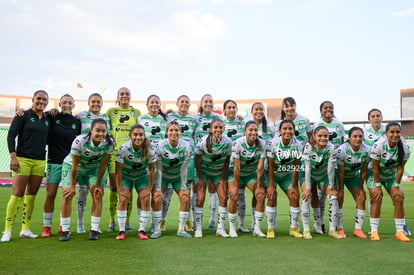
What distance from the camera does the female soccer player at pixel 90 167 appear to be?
222 inches

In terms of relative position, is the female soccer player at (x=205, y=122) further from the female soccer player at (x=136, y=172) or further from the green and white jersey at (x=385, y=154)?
the green and white jersey at (x=385, y=154)

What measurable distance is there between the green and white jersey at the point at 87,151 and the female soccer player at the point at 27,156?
425 mm

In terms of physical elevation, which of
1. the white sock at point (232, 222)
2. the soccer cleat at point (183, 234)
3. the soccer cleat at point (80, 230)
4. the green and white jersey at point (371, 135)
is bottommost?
the soccer cleat at point (80, 230)

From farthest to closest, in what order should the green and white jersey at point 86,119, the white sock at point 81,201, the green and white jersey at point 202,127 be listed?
the green and white jersey at point 202,127
the green and white jersey at point 86,119
the white sock at point 81,201

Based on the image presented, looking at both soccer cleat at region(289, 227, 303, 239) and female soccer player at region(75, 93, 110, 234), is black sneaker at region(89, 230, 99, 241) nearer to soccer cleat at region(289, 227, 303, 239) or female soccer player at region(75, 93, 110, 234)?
female soccer player at region(75, 93, 110, 234)

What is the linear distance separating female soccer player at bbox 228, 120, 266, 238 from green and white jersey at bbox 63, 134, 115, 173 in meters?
1.91

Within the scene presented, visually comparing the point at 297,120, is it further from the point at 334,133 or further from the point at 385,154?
the point at 385,154

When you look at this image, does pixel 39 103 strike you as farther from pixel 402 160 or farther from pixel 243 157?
pixel 402 160

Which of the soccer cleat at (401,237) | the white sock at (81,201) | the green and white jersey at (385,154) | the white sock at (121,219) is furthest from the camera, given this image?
the white sock at (81,201)

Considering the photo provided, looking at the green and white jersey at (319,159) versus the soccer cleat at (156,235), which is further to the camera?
the green and white jersey at (319,159)

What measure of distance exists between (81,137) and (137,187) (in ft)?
3.72

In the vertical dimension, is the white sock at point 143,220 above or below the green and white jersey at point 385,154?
below

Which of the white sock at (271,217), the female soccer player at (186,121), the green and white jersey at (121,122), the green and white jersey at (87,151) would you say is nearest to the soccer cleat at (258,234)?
the white sock at (271,217)

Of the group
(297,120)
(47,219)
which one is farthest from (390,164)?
(47,219)
